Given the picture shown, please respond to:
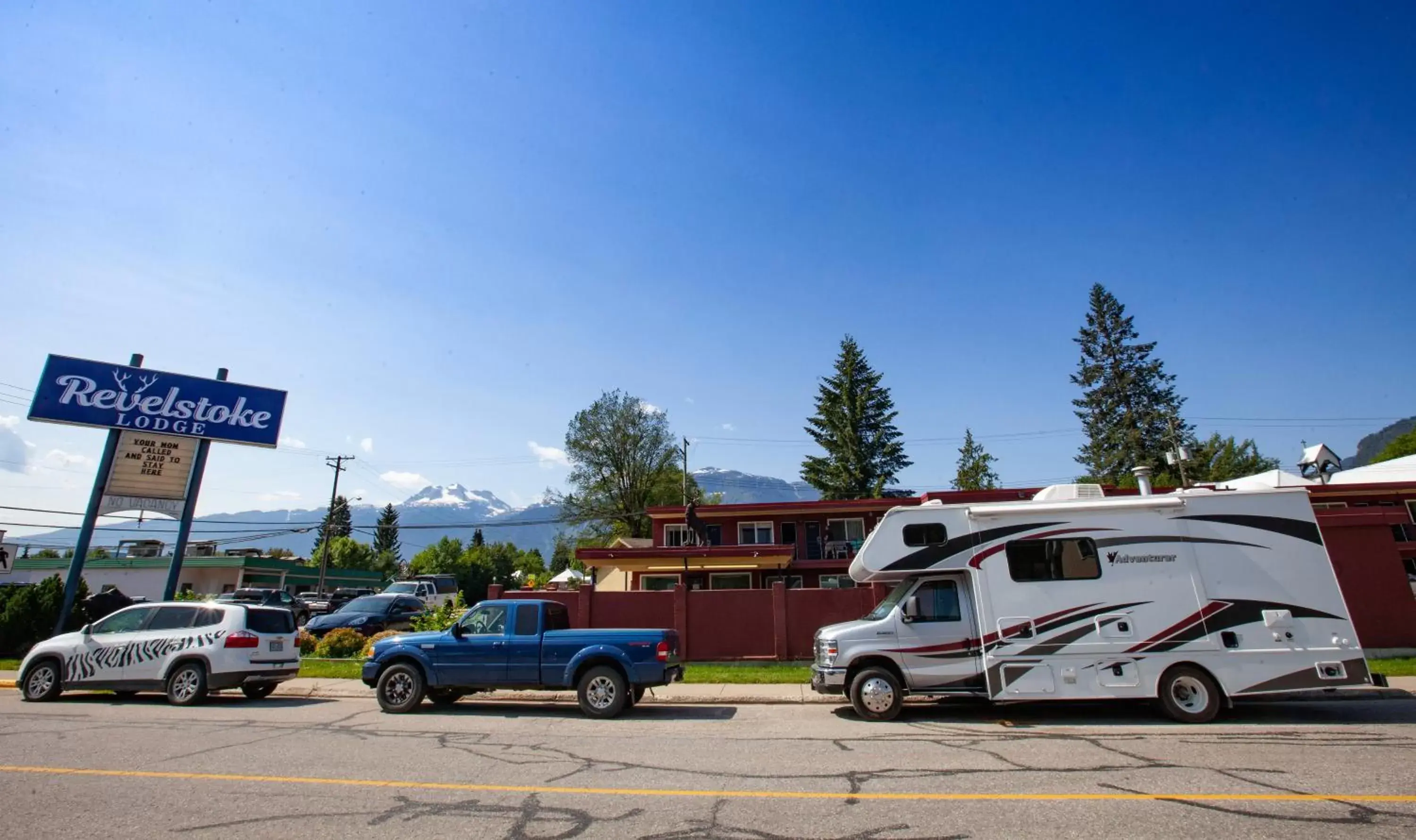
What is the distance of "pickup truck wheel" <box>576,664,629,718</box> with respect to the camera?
10.8m

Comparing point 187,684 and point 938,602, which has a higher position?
point 938,602

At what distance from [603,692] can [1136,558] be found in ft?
27.5

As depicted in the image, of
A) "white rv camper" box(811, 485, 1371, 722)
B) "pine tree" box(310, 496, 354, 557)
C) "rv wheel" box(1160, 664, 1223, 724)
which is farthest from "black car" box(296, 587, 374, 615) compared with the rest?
"rv wheel" box(1160, 664, 1223, 724)

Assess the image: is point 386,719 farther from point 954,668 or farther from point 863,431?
point 863,431

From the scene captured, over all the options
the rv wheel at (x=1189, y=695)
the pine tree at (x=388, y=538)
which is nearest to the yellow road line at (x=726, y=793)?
the rv wheel at (x=1189, y=695)

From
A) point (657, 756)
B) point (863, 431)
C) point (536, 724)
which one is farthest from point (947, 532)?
point (863, 431)

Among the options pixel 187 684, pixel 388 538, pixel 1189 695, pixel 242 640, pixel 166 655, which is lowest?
pixel 1189 695

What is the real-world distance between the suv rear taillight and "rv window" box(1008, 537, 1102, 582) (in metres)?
13.0

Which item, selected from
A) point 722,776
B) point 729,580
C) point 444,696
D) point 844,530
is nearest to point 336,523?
point 729,580

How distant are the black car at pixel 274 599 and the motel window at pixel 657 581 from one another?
15.4 metres

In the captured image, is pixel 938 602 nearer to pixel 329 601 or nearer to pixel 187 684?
pixel 187 684

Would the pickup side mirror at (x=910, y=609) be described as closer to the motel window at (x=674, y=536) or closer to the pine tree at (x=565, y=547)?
the motel window at (x=674, y=536)

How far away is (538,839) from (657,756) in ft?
9.75

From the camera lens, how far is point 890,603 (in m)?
11.0
